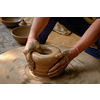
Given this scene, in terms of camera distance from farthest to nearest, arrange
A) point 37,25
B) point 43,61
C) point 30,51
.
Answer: point 37,25 → point 30,51 → point 43,61

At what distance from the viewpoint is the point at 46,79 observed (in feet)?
3.60

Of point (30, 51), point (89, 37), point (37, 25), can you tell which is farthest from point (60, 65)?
point (37, 25)

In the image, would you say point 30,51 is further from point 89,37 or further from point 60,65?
point 89,37

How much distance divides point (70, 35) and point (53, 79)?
2.49 m

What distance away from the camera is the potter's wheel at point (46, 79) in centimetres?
105

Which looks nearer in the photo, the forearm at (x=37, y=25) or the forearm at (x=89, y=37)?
the forearm at (x=89, y=37)

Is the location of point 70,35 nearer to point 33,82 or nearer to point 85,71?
point 85,71

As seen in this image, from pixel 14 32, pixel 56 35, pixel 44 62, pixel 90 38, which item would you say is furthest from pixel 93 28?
pixel 56 35

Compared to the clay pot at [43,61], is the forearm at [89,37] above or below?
above

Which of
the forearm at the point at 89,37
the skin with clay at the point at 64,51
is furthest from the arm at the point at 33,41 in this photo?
the forearm at the point at 89,37

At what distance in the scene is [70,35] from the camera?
11.3 feet

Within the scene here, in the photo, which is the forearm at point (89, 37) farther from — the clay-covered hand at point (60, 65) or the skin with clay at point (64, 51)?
the clay-covered hand at point (60, 65)

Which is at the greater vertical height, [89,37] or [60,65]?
[89,37]

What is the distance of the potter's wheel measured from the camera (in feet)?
3.45
